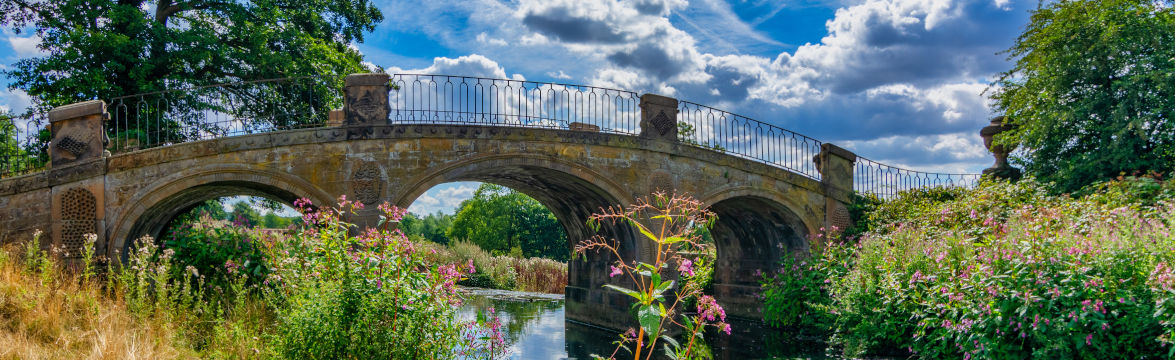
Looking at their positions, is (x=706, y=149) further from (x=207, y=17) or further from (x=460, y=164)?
(x=207, y=17)

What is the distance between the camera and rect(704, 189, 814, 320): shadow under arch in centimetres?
1474

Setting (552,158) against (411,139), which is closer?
(411,139)

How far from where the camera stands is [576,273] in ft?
52.2

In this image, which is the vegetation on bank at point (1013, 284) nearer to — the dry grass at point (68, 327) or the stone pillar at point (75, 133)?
the dry grass at point (68, 327)

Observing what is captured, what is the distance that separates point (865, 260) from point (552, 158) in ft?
17.6

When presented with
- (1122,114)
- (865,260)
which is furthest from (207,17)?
(1122,114)

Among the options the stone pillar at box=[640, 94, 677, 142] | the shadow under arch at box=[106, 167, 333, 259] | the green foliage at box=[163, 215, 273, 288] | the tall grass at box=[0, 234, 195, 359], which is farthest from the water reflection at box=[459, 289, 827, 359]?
the tall grass at box=[0, 234, 195, 359]

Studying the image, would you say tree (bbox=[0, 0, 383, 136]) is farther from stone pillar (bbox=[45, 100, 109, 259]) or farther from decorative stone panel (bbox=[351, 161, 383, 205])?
decorative stone panel (bbox=[351, 161, 383, 205])

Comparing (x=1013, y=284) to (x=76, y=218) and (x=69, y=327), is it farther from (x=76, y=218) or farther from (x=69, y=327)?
(x=76, y=218)

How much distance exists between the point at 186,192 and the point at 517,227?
85.1 feet

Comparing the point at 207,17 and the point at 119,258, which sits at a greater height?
the point at 207,17

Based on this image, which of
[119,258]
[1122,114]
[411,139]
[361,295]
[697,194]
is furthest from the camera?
[697,194]

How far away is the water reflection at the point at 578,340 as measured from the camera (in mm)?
11617

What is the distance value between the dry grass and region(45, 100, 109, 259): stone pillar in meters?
2.15
